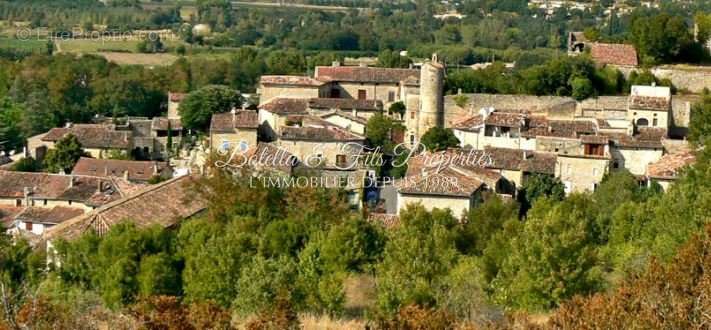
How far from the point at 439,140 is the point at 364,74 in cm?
555

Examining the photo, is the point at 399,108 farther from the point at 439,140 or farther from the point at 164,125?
the point at 164,125

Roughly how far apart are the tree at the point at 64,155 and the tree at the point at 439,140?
8561 millimetres

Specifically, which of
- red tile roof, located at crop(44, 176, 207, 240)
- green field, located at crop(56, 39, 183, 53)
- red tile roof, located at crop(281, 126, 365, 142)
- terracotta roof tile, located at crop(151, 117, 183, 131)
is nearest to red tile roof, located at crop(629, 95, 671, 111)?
red tile roof, located at crop(281, 126, 365, 142)

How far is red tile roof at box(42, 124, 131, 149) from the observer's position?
2912 cm

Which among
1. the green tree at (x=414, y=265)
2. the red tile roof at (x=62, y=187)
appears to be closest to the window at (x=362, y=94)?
the red tile roof at (x=62, y=187)

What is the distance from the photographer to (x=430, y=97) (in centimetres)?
2686

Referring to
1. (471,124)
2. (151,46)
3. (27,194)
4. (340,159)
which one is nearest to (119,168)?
(27,194)

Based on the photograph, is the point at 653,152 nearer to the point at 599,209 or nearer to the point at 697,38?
the point at 599,209

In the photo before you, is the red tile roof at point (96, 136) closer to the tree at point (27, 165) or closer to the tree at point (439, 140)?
the tree at point (27, 165)

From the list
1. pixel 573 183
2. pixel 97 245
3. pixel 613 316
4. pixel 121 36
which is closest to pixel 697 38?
pixel 573 183

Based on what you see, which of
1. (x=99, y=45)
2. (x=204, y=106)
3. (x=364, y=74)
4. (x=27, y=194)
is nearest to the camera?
(x=27, y=194)

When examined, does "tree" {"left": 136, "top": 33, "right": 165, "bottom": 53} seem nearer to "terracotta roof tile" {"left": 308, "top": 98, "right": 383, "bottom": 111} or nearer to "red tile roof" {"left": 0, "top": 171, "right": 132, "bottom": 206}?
"terracotta roof tile" {"left": 308, "top": 98, "right": 383, "bottom": 111}

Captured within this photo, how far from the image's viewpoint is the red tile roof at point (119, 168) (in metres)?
26.0

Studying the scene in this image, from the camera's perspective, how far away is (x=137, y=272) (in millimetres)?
14984
